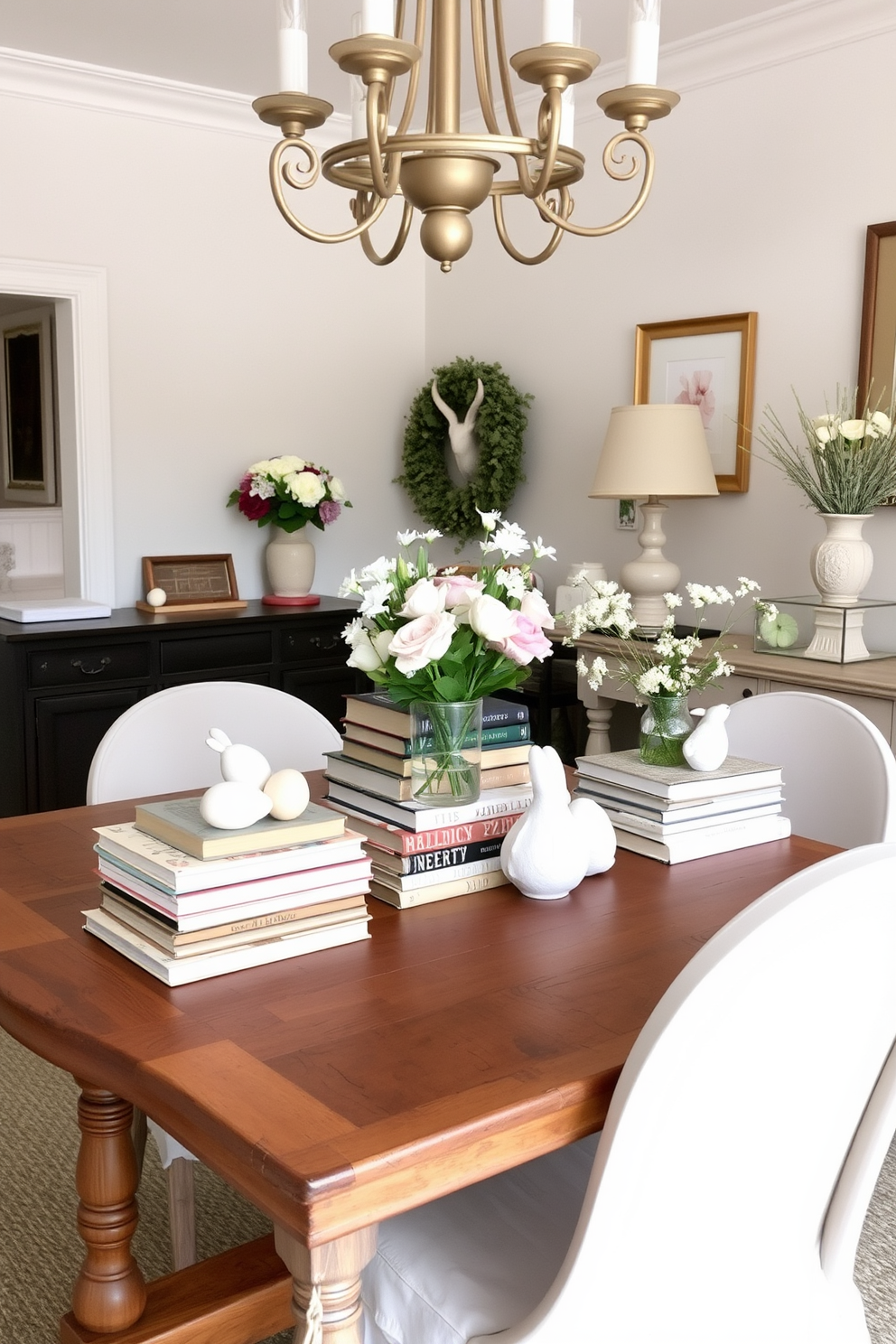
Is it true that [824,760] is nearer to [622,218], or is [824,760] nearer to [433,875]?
[433,875]

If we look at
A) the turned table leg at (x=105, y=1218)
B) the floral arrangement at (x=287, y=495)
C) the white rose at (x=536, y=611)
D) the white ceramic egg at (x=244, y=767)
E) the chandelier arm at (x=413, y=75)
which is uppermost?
the chandelier arm at (x=413, y=75)

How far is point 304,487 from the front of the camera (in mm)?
4332

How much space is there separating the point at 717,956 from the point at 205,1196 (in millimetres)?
1601

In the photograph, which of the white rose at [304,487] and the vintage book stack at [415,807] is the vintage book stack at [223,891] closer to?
the vintage book stack at [415,807]

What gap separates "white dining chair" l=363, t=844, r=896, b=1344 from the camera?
1.00 m

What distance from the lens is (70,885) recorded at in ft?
5.26

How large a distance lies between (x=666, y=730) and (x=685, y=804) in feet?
0.40

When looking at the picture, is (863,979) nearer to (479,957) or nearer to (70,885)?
(479,957)

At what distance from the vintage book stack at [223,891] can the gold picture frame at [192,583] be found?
290 centimetres

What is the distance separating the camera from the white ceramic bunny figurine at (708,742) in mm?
1759

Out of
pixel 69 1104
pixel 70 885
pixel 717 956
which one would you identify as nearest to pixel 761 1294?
pixel 717 956

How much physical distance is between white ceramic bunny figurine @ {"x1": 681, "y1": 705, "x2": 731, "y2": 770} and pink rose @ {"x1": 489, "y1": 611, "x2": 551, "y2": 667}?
325mm

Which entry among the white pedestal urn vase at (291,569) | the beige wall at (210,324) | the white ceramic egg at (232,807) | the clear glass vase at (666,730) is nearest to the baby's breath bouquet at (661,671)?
the clear glass vase at (666,730)

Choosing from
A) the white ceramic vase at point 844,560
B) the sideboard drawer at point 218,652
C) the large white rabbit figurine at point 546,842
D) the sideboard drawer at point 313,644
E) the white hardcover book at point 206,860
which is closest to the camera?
the white hardcover book at point 206,860
